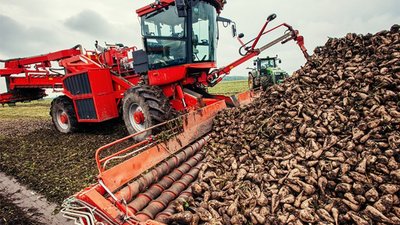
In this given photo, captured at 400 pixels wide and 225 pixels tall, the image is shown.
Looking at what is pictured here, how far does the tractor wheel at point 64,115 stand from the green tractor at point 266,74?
12.1 m

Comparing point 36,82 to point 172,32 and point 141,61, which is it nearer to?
point 141,61

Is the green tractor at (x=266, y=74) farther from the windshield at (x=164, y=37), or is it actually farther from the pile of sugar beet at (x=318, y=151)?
the pile of sugar beet at (x=318, y=151)

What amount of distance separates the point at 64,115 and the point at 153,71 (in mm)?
4178

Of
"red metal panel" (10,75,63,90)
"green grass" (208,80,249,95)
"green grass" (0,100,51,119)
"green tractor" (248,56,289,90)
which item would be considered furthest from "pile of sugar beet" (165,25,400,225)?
"green grass" (208,80,249,95)

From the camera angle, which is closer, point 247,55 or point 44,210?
point 44,210

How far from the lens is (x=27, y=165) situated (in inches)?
247

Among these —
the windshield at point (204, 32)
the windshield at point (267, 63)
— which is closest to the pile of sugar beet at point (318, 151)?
the windshield at point (204, 32)

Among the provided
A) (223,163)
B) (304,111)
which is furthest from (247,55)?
(223,163)

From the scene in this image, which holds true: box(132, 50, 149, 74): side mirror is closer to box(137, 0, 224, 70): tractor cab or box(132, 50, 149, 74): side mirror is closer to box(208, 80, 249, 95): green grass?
box(137, 0, 224, 70): tractor cab

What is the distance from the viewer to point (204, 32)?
7.21 meters

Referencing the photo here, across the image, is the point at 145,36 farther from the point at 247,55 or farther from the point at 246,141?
the point at 246,141

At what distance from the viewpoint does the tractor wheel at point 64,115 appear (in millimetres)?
8672

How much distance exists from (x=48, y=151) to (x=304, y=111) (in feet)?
22.0

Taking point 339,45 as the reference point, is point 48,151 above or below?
below
